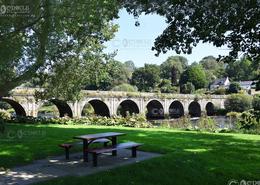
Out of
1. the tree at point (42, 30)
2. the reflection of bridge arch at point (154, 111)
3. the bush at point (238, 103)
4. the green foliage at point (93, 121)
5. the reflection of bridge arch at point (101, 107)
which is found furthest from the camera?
the reflection of bridge arch at point (154, 111)

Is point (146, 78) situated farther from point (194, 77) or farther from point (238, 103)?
point (238, 103)

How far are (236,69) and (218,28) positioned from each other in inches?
4600

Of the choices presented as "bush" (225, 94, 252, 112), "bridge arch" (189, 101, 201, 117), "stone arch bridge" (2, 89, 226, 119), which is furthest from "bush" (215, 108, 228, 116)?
"bridge arch" (189, 101, 201, 117)

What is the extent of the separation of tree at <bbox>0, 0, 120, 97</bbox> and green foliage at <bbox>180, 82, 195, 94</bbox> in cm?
8182

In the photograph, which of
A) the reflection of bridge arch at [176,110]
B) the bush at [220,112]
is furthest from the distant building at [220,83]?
the reflection of bridge arch at [176,110]

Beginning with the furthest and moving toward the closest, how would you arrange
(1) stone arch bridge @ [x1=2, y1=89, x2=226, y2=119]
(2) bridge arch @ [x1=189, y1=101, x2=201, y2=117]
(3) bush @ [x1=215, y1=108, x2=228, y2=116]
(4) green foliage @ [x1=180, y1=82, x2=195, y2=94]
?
(4) green foliage @ [x1=180, y1=82, x2=195, y2=94] → (2) bridge arch @ [x1=189, y1=101, x2=201, y2=117] → (3) bush @ [x1=215, y1=108, x2=228, y2=116] → (1) stone arch bridge @ [x1=2, y1=89, x2=226, y2=119]

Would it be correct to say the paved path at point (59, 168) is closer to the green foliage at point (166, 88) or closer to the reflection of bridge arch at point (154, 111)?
the reflection of bridge arch at point (154, 111)

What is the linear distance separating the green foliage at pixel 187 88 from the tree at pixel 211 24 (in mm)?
90753

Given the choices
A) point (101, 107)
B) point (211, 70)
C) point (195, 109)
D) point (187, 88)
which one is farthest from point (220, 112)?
point (211, 70)

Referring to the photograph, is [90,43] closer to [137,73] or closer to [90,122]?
[90,122]

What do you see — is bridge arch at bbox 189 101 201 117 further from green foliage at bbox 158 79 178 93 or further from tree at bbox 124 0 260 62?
tree at bbox 124 0 260 62

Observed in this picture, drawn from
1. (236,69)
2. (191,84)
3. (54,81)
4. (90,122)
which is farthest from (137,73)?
(54,81)

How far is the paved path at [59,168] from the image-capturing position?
8.87m

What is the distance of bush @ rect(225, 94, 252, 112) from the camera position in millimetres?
68438
